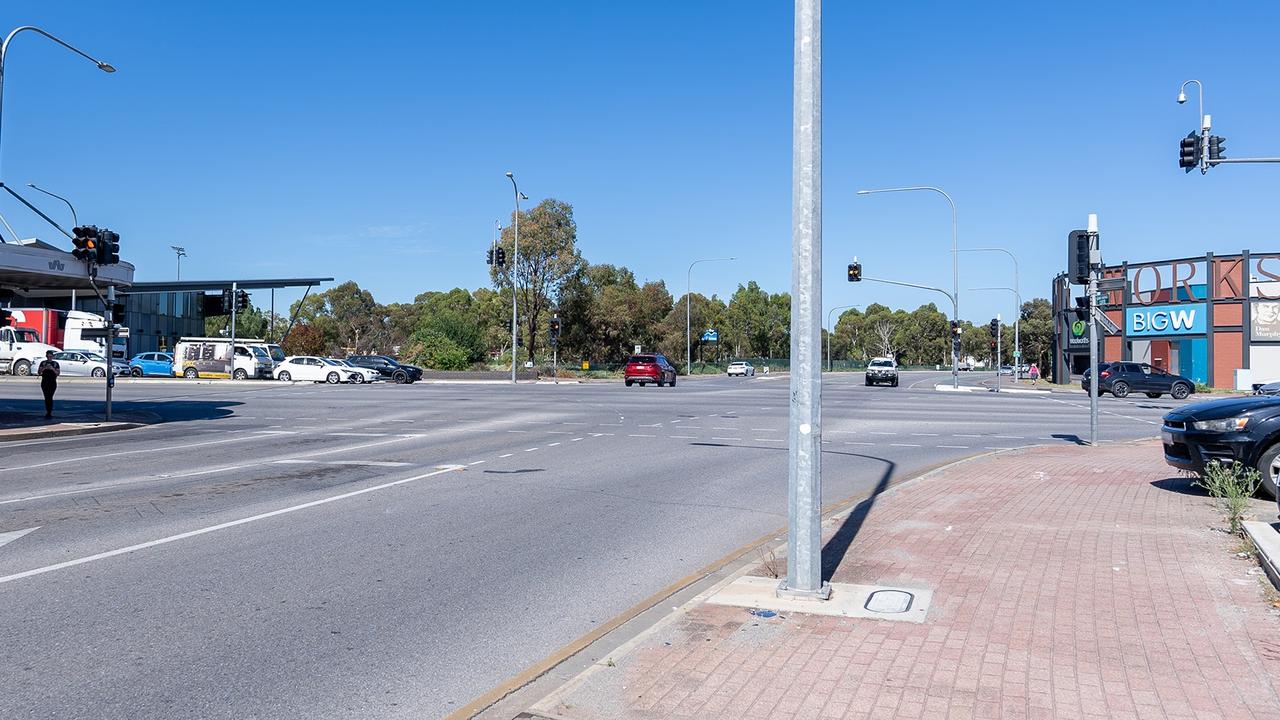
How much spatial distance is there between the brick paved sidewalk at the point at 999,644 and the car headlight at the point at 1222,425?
7.94ft

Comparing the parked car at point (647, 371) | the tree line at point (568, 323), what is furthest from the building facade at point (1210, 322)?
the tree line at point (568, 323)

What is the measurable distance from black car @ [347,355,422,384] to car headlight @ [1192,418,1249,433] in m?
45.5

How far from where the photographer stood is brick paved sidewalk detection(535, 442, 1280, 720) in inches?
168

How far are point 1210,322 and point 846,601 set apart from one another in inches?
2072

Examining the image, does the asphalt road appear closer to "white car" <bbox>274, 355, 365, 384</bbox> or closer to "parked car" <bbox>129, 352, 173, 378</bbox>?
"white car" <bbox>274, 355, 365, 384</bbox>

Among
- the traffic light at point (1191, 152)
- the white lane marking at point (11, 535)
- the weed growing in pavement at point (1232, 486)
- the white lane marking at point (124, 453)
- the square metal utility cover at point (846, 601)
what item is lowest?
the white lane marking at point (124, 453)

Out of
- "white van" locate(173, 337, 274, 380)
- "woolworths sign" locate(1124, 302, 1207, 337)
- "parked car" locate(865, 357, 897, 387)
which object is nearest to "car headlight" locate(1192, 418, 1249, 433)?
A: "parked car" locate(865, 357, 897, 387)

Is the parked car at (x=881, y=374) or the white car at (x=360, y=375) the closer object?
the white car at (x=360, y=375)

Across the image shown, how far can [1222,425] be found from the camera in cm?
1032

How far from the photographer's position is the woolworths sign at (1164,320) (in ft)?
167

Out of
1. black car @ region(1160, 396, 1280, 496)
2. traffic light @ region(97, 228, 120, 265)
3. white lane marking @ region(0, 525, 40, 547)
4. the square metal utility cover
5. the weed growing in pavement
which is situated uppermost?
traffic light @ region(97, 228, 120, 265)

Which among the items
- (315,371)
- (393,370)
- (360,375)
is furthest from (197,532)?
(393,370)

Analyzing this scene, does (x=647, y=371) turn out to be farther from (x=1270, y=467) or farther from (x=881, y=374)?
(x=1270, y=467)

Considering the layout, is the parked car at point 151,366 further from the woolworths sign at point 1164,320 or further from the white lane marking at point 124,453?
the woolworths sign at point 1164,320
